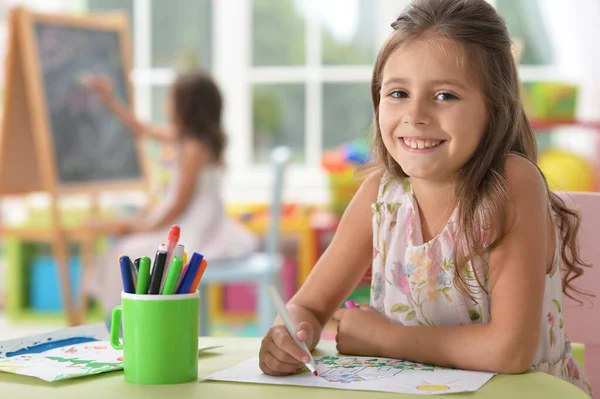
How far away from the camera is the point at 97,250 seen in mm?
4859

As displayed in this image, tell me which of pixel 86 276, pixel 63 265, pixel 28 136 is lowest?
pixel 86 276

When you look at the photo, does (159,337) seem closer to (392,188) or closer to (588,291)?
(392,188)

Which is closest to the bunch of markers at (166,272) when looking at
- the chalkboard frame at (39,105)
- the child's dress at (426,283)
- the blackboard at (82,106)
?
the child's dress at (426,283)

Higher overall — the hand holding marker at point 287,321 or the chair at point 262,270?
the hand holding marker at point 287,321

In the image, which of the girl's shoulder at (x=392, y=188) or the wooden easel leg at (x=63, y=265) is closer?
the girl's shoulder at (x=392, y=188)

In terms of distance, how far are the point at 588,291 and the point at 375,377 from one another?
17.8 inches

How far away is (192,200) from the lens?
12.6ft

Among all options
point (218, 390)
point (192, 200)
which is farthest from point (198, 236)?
point (218, 390)

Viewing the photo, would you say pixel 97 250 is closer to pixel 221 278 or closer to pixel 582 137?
pixel 221 278

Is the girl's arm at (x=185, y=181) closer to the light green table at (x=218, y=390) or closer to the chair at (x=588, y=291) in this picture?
the chair at (x=588, y=291)

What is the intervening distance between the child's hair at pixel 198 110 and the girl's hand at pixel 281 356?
288 cm

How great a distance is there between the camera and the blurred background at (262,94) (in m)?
4.67

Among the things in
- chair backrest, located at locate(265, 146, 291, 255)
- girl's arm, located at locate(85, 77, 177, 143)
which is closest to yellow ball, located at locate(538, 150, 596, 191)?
chair backrest, located at locate(265, 146, 291, 255)

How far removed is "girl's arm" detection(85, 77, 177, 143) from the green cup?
3147mm
